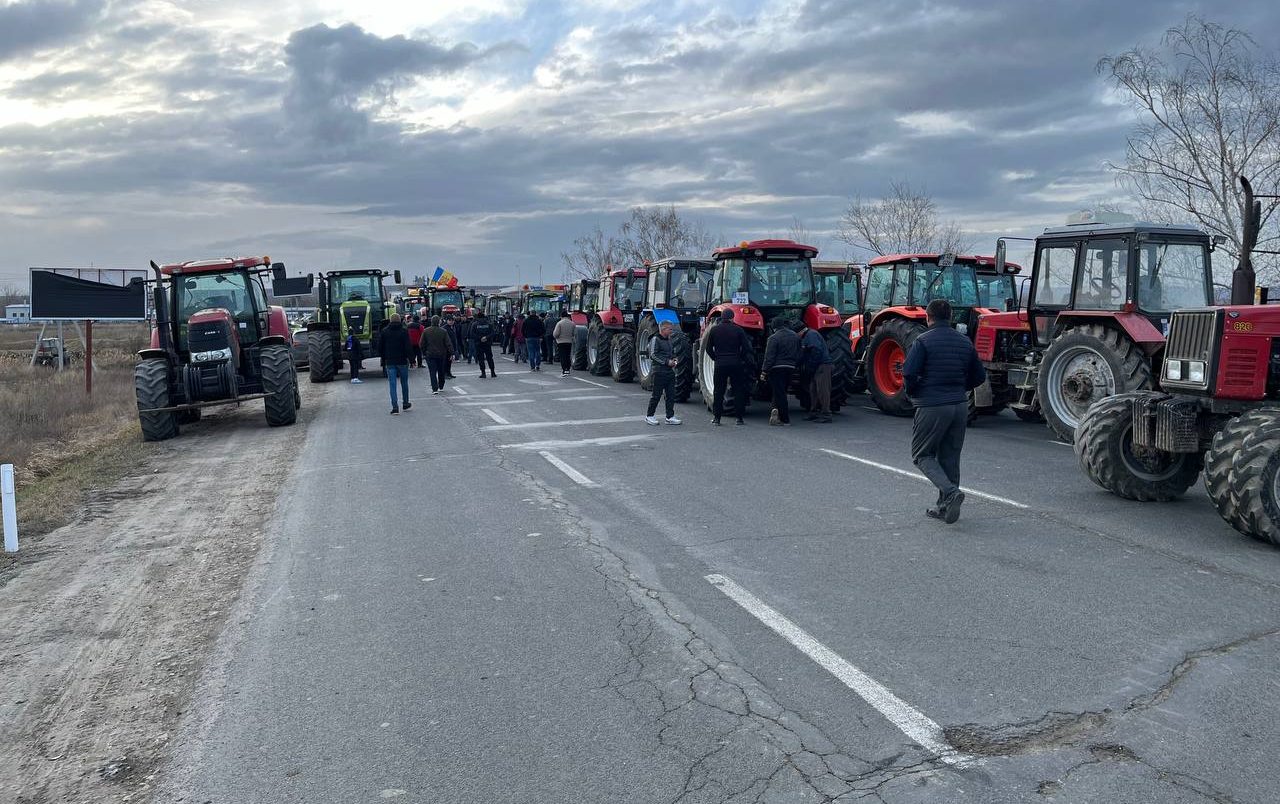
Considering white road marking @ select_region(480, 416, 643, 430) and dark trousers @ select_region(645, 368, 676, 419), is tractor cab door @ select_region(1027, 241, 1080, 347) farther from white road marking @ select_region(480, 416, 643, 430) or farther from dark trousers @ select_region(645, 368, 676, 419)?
white road marking @ select_region(480, 416, 643, 430)

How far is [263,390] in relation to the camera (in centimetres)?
1594

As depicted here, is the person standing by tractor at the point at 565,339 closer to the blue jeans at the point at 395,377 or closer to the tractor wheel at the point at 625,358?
the tractor wheel at the point at 625,358

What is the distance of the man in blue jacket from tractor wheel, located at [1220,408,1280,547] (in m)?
1.89

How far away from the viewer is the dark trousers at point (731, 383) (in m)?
14.1

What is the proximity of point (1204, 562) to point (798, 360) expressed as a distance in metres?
8.04

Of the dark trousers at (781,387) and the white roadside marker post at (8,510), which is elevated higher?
the dark trousers at (781,387)

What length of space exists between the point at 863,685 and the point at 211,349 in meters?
13.5

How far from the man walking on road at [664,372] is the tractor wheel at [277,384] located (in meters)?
5.90

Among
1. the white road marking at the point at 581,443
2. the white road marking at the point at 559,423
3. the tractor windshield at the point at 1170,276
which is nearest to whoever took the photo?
the tractor windshield at the point at 1170,276

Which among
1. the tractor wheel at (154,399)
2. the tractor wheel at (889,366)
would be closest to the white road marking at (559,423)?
the tractor wheel at (889,366)

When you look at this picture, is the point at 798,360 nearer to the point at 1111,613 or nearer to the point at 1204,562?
the point at 1204,562

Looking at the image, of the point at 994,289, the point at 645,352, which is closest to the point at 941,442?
the point at 994,289

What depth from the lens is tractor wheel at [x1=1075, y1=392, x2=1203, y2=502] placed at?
27.6ft

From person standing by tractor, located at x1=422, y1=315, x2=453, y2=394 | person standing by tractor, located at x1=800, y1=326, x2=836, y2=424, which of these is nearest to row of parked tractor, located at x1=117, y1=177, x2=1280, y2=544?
person standing by tractor, located at x1=800, y1=326, x2=836, y2=424
